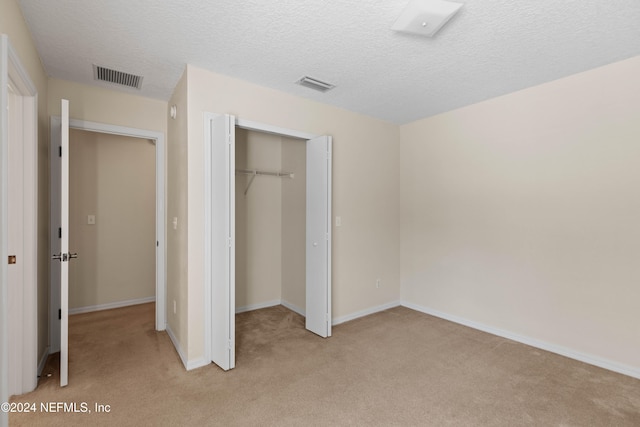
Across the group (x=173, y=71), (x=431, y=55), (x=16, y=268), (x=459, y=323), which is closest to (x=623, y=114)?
(x=431, y=55)

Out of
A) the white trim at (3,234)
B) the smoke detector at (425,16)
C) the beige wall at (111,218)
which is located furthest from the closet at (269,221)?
the white trim at (3,234)

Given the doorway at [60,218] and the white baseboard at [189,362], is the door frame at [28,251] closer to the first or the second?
the doorway at [60,218]

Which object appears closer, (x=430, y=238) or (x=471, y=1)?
(x=471, y=1)

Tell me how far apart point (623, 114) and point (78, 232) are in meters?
6.09

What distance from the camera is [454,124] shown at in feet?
12.6

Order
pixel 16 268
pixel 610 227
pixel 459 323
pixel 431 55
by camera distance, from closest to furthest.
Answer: pixel 16 268, pixel 431 55, pixel 610 227, pixel 459 323

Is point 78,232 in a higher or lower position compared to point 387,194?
lower

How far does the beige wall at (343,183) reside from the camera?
2.74 m

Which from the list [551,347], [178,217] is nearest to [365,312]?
[551,347]

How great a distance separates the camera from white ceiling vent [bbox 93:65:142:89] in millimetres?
2801

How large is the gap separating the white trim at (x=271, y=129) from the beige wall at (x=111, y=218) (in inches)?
96.0

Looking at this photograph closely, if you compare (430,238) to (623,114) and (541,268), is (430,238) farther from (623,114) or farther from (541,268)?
(623,114)

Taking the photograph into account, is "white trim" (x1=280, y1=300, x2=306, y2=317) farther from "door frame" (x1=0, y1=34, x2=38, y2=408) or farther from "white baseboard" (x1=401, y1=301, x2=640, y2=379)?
"door frame" (x1=0, y1=34, x2=38, y2=408)

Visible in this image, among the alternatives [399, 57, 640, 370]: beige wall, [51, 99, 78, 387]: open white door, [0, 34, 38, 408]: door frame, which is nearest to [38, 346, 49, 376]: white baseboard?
[0, 34, 38, 408]: door frame
